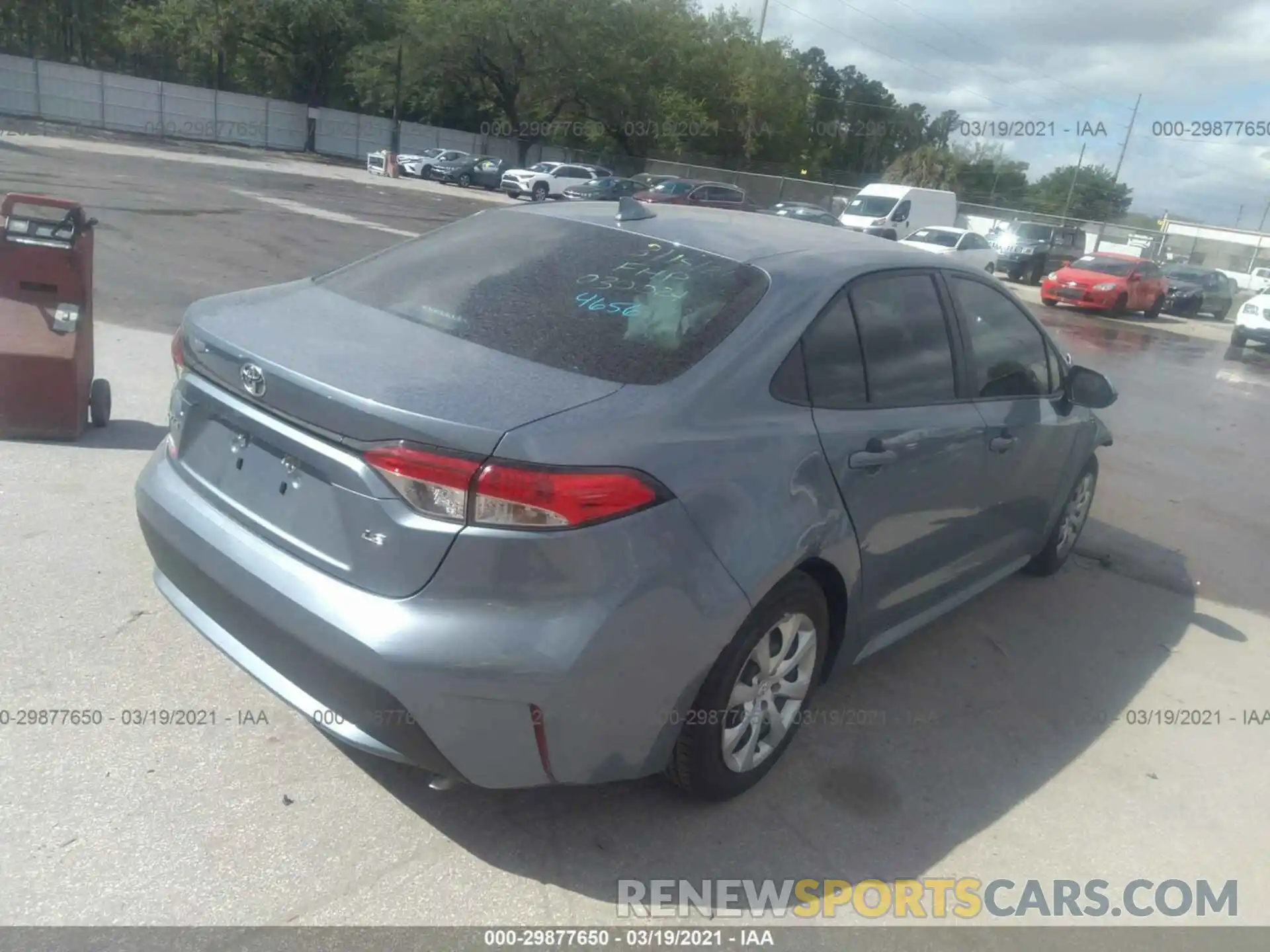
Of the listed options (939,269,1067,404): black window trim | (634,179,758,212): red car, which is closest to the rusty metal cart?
(939,269,1067,404): black window trim

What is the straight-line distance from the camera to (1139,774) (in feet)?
12.5

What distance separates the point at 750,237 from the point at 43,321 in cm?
384

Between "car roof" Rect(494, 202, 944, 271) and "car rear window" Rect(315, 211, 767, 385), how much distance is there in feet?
0.26

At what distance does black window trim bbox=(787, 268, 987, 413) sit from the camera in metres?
3.24

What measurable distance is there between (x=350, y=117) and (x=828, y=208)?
25726mm

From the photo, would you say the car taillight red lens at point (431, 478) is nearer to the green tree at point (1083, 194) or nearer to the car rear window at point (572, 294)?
the car rear window at point (572, 294)

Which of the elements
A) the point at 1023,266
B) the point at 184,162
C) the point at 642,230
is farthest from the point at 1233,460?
the point at 184,162

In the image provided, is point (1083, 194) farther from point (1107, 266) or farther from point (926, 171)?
point (1107, 266)

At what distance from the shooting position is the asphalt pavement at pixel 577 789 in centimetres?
276

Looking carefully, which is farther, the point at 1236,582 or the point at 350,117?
the point at 350,117

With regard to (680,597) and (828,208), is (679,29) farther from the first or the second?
(680,597)

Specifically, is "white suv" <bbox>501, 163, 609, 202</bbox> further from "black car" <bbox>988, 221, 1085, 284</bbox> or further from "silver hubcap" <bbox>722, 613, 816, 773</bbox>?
"silver hubcap" <bbox>722, 613, 816, 773</bbox>

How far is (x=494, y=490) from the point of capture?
2461 millimetres

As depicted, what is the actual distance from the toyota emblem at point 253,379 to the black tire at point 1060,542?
12.8ft
